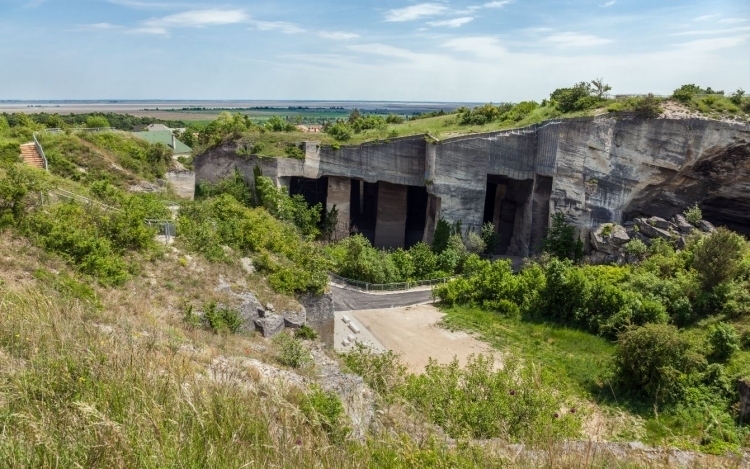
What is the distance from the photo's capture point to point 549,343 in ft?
65.8

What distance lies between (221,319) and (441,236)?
65.9ft

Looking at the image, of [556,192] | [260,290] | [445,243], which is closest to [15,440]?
[260,290]

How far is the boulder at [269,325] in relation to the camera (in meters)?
13.4

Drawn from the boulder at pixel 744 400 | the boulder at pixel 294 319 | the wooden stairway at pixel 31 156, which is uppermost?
the wooden stairway at pixel 31 156

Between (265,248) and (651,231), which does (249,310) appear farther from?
(651,231)

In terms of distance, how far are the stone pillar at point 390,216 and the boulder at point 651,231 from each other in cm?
1434

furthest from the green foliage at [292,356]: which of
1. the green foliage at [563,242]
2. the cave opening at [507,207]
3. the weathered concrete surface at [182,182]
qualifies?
the cave opening at [507,207]

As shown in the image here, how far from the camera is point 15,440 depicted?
133 inches

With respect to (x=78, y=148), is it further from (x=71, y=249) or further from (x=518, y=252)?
(x=518, y=252)

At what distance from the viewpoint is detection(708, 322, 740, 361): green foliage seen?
53.6 feet

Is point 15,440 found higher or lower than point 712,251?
higher

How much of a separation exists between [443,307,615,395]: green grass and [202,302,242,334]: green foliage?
1066 centimetres

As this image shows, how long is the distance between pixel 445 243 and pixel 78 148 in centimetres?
2030

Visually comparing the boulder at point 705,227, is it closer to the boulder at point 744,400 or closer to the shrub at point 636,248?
the shrub at point 636,248
